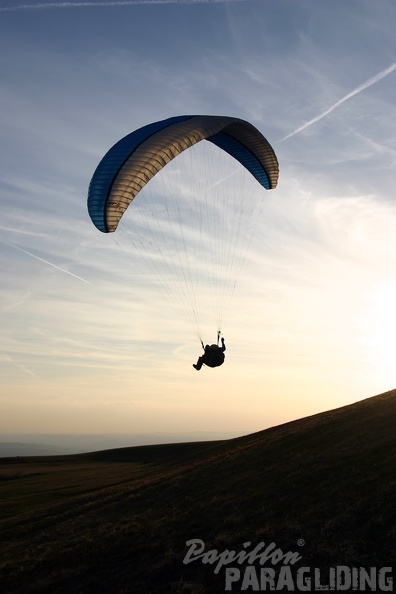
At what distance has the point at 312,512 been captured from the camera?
16.6 metres

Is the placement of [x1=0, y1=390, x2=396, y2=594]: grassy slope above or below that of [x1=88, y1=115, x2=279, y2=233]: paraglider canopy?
below

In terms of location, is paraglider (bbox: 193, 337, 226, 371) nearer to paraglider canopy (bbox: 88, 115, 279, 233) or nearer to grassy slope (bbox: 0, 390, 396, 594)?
grassy slope (bbox: 0, 390, 396, 594)

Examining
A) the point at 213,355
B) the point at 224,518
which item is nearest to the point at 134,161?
the point at 213,355

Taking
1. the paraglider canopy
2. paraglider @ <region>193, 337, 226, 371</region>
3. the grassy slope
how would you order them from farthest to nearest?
paraglider @ <region>193, 337, 226, 371</region> < the paraglider canopy < the grassy slope

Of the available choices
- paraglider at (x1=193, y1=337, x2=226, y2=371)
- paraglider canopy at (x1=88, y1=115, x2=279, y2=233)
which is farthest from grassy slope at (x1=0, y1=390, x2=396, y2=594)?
paraglider canopy at (x1=88, y1=115, x2=279, y2=233)

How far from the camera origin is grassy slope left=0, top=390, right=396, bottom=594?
47.6ft

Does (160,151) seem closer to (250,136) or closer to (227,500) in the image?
(250,136)

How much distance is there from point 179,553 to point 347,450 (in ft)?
32.8

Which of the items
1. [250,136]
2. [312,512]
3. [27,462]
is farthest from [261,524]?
[27,462]

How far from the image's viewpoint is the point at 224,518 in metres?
18.5

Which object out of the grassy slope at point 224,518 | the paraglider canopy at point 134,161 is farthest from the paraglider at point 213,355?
the paraglider canopy at point 134,161

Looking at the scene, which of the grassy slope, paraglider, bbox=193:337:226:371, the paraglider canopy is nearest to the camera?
the grassy slope

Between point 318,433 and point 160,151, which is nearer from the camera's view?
point 160,151

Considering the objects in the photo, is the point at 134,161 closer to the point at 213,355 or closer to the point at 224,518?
the point at 213,355
